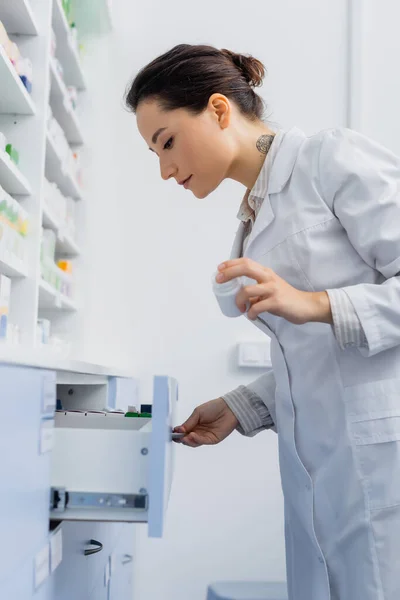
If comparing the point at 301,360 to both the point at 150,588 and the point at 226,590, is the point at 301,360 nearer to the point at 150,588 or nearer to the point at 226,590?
the point at 226,590

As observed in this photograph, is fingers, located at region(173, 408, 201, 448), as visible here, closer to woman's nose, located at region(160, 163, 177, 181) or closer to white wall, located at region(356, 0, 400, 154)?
woman's nose, located at region(160, 163, 177, 181)

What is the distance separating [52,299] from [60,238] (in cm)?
23

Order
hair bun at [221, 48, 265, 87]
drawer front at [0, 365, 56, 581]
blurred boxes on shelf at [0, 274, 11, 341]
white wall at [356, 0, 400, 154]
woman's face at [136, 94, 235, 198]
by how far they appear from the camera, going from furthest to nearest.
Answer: white wall at [356, 0, 400, 154] → blurred boxes on shelf at [0, 274, 11, 341] → hair bun at [221, 48, 265, 87] → woman's face at [136, 94, 235, 198] → drawer front at [0, 365, 56, 581]

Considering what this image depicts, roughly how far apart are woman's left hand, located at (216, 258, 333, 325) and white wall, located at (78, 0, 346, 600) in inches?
65.1

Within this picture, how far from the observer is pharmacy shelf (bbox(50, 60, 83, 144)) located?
2.25m

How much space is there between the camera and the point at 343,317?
924mm

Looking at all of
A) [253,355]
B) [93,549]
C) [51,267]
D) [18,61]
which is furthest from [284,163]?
[253,355]

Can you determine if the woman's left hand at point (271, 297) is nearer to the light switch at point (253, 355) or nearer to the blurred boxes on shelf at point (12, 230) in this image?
the blurred boxes on shelf at point (12, 230)

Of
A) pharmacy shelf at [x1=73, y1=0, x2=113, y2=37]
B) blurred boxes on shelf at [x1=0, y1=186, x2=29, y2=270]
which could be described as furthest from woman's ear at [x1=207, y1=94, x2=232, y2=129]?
pharmacy shelf at [x1=73, y1=0, x2=113, y2=37]

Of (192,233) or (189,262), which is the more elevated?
(192,233)

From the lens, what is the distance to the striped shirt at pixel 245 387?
3.03ft

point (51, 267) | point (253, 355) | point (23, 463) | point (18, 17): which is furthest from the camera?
point (253, 355)

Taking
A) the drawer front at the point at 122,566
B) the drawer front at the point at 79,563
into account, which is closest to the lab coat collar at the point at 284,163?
the drawer front at the point at 79,563

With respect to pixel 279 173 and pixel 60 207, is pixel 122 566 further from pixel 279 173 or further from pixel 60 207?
pixel 279 173
